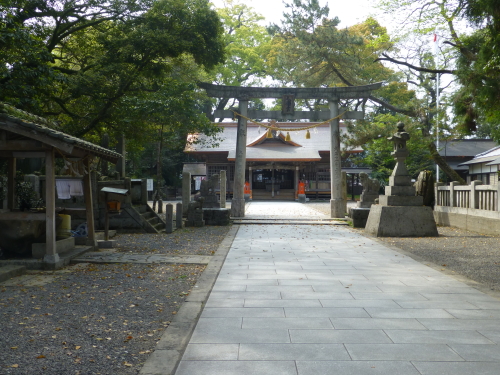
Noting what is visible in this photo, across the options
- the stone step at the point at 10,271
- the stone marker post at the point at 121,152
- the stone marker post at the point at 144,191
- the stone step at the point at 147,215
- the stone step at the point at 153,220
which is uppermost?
the stone marker post at the point at 121,152

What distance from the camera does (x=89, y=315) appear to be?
4.64 metres

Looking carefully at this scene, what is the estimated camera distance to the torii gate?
1703 cm

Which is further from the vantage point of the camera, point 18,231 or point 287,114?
point 287,114

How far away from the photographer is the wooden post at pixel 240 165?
55.7 feet

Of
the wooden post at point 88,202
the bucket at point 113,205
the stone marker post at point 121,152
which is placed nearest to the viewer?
the wooden post at point 88,202

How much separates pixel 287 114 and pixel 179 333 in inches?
571

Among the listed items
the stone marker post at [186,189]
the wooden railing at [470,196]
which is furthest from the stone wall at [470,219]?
the stone marker post at [186,189]

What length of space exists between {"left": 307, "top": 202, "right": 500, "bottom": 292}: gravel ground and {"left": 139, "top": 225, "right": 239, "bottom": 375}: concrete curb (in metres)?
3.84

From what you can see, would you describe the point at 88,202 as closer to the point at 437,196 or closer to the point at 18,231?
the point at 18,231

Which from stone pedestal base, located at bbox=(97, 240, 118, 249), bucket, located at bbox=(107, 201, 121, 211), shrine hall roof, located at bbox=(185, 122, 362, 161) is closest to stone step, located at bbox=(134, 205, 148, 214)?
bucket, located at bbox=(107, 201, 121, 211)

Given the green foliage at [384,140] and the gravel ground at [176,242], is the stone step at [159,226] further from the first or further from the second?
the green foliage at [384,140]

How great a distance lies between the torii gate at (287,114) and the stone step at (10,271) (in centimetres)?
1076

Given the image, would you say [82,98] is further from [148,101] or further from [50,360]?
[50,360]

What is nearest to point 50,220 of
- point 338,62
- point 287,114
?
point 287,114
